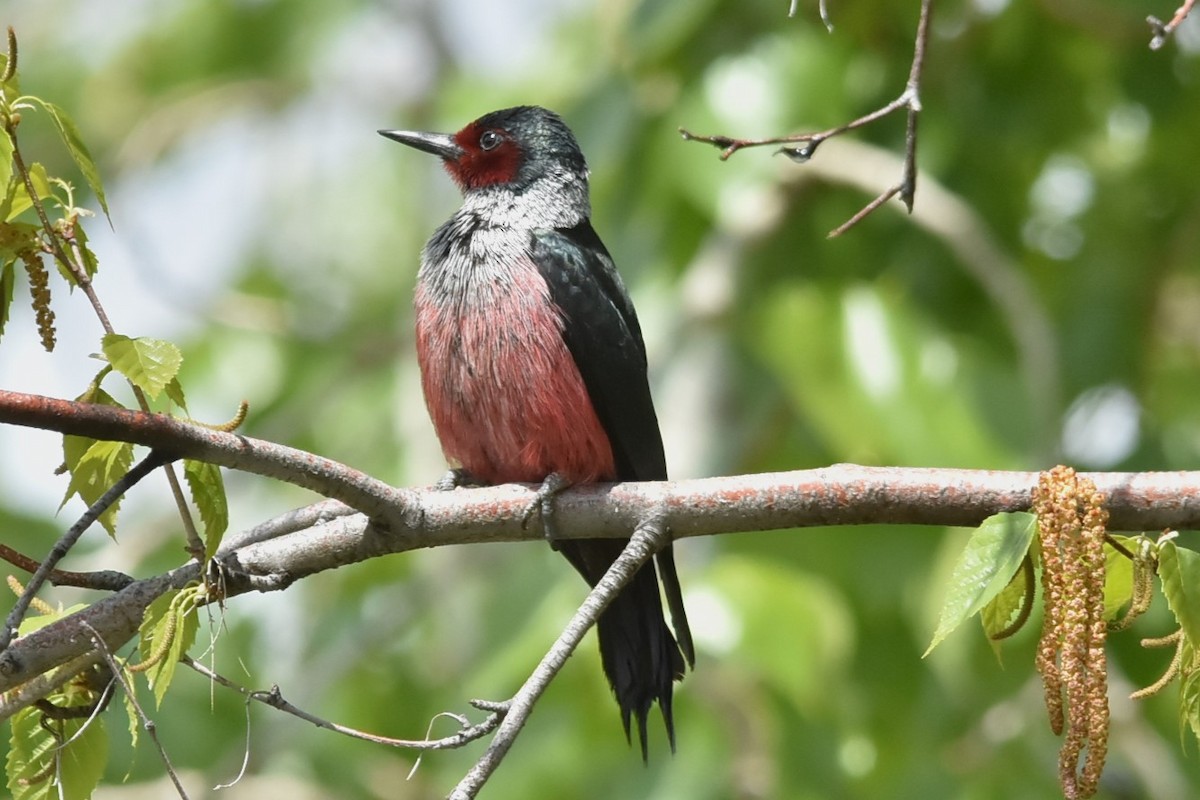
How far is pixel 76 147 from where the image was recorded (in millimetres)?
2486

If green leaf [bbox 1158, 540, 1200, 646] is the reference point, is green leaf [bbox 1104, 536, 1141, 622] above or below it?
above

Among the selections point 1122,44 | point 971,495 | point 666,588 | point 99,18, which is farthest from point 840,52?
point 99,18

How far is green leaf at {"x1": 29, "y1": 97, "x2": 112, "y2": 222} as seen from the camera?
244 cm

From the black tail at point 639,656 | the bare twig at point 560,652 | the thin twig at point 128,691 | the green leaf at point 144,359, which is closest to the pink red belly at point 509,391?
the black tail at point 639,656

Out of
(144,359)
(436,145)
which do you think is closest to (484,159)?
(436,145)

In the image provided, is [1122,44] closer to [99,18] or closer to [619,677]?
[619,677]

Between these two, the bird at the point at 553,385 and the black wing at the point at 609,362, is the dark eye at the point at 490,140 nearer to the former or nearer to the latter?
the bird at the point at 553,385

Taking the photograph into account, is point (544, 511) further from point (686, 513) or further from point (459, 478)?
point (459, 478)

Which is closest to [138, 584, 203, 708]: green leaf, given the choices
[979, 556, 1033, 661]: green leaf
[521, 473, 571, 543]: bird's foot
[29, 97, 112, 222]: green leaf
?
[29, 97, 112, 222]: green leaf

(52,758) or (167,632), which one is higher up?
(167,632)

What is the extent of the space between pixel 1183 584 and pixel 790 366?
110 inches

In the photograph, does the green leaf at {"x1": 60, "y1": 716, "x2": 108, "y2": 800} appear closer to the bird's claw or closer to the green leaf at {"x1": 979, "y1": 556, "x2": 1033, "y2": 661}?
the green leaf at {"x1": 979, "y1": 556, "x2": 1033, "y2": 661}

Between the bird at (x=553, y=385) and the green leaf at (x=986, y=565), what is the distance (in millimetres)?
1478

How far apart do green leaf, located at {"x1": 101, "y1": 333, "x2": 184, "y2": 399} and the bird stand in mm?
1774
